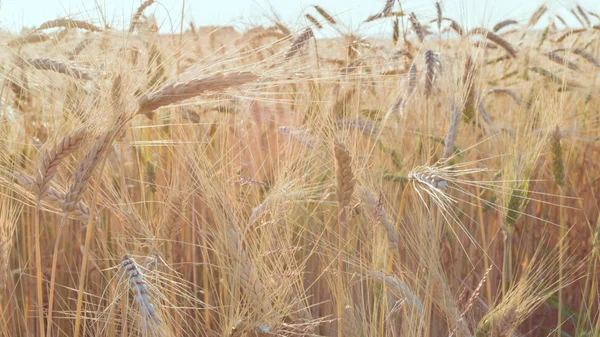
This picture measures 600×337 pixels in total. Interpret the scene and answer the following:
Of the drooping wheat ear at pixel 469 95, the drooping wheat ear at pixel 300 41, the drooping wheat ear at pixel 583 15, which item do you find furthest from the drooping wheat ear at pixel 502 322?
the drooping wheat ear at pixel 583 15

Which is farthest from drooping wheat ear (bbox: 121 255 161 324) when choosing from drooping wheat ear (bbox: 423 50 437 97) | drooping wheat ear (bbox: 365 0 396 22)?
drooping wheat ear (bbox: 365 0 396 22)

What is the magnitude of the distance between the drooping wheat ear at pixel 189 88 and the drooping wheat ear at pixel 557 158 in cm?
112

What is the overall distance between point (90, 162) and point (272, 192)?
47 cm

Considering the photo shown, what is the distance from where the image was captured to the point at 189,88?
1173mm

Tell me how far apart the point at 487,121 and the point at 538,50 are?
3.10 ft

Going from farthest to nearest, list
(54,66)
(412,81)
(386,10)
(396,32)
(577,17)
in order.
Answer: (577,17), (396,32), (386,10), (412,81), (54,66)

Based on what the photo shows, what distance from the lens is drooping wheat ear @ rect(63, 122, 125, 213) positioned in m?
1.17

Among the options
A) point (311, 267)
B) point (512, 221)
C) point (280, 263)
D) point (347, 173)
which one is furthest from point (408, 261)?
point (347, 173)

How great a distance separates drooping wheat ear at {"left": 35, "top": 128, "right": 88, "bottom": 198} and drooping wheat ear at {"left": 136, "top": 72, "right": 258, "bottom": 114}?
0.46ft

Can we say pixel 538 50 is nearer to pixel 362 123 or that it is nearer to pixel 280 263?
pixel 362 123

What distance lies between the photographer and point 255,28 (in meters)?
3.00

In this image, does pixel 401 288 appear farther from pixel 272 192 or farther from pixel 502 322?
pixel 272 192

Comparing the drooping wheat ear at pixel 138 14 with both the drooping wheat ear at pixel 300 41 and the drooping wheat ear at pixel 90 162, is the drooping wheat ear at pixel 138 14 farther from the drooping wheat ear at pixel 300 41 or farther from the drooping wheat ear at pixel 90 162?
the drooping wheat ear at pixel 90 162

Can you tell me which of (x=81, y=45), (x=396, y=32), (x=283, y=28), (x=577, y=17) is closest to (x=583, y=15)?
(x=577, y=17)
